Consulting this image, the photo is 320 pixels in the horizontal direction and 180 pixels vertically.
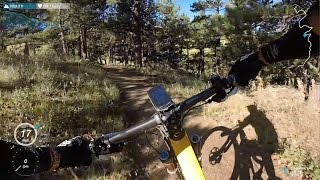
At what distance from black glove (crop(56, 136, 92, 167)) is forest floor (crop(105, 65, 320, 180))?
120 inches

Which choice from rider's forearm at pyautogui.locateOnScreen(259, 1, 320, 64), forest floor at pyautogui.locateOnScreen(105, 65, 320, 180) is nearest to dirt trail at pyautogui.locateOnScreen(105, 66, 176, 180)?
forest floor at pyautogui.locateOnScreen(105, 65, 320, 180)

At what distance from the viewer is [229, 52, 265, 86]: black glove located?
205 centimetres

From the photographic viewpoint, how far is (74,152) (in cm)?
207

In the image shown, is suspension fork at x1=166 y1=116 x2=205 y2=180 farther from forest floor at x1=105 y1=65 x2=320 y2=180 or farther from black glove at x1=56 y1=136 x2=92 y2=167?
forest floor at x1=105 y1=65 x2=320 y2=180

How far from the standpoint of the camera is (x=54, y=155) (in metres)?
1.93

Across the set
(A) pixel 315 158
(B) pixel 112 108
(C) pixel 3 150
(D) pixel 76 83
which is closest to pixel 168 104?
(C) pixel 3 150

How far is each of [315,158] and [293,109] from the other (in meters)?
1.69

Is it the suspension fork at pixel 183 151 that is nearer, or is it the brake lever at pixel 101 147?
the suspension fork at pixel 183 151

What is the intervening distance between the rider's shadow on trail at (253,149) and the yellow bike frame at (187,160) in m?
3.17

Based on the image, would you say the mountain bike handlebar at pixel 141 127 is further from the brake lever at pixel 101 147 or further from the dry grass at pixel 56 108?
the dry grass at pixel 56 108

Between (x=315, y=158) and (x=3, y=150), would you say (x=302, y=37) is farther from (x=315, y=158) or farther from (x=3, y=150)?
(x=315, y=158)

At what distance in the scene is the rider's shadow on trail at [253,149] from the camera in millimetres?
5469
